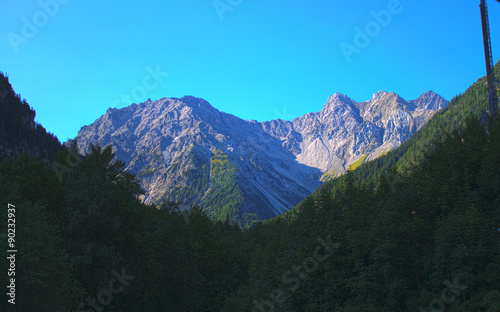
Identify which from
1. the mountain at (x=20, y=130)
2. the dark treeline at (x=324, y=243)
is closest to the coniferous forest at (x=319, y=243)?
the dark treeline at (x=324, y=243)

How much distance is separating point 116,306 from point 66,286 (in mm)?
8586

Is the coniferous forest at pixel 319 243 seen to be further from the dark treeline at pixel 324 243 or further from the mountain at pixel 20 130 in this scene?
the mountain at pixel 20 130

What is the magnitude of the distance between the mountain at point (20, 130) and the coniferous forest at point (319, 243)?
13470 centimetres

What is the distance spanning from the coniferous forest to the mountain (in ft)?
442

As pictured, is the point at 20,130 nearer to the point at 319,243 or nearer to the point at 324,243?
the point at 319,243

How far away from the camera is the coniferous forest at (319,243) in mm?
23016

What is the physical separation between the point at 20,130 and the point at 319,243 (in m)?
176

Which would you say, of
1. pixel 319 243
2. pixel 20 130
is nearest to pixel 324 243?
pixel 319 243

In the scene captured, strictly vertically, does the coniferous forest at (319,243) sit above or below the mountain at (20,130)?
below

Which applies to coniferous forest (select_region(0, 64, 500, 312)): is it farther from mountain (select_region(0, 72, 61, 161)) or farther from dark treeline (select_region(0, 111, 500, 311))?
mountain (select_region(0, 72, 61, 161))

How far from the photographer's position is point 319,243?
36.8 metres

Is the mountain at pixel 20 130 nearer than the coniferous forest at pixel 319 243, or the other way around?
the coniferous forest at pixel 319 243

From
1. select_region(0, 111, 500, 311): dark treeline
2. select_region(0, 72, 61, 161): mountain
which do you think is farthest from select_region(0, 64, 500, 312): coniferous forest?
select_region(0, 72, 61, 161): mountain

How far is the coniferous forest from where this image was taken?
2302 cm
